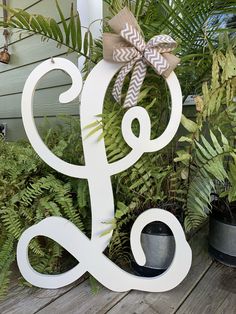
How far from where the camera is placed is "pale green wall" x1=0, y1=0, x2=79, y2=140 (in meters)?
1.75

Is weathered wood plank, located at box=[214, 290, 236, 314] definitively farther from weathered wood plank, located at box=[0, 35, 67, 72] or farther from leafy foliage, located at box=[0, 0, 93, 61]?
weathered wood plank, located at box=[0, 35, 67, 72]

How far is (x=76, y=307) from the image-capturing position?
68cm

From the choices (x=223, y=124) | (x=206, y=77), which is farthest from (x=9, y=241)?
(x=206, y=77)

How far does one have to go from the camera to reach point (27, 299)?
2.37 ft

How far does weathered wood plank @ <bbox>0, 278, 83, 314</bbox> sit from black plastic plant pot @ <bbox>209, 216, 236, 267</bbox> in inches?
21.3

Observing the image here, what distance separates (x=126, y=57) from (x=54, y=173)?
1.76 ft

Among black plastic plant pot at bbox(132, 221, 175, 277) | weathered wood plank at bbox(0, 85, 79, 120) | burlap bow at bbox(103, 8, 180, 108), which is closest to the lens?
burlap bow at bbox(103, 8, 180, 108)

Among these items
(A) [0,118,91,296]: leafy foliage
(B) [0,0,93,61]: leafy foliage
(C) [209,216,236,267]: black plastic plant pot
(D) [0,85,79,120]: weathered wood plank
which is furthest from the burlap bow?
(D) [0,85,79,120]: weathered wood plank

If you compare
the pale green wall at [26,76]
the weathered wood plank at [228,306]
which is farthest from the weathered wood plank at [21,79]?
the weathered wood plank at [228,306]

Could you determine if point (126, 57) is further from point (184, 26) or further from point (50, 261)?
point (50, 261)

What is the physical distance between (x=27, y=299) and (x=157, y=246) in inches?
17.1

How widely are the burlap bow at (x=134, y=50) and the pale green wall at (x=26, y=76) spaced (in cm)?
101

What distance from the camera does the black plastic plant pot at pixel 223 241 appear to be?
0.83 metres

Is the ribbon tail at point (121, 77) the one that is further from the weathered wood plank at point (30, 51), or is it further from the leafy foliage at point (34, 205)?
the weathered wood plank at point (30, 51)
